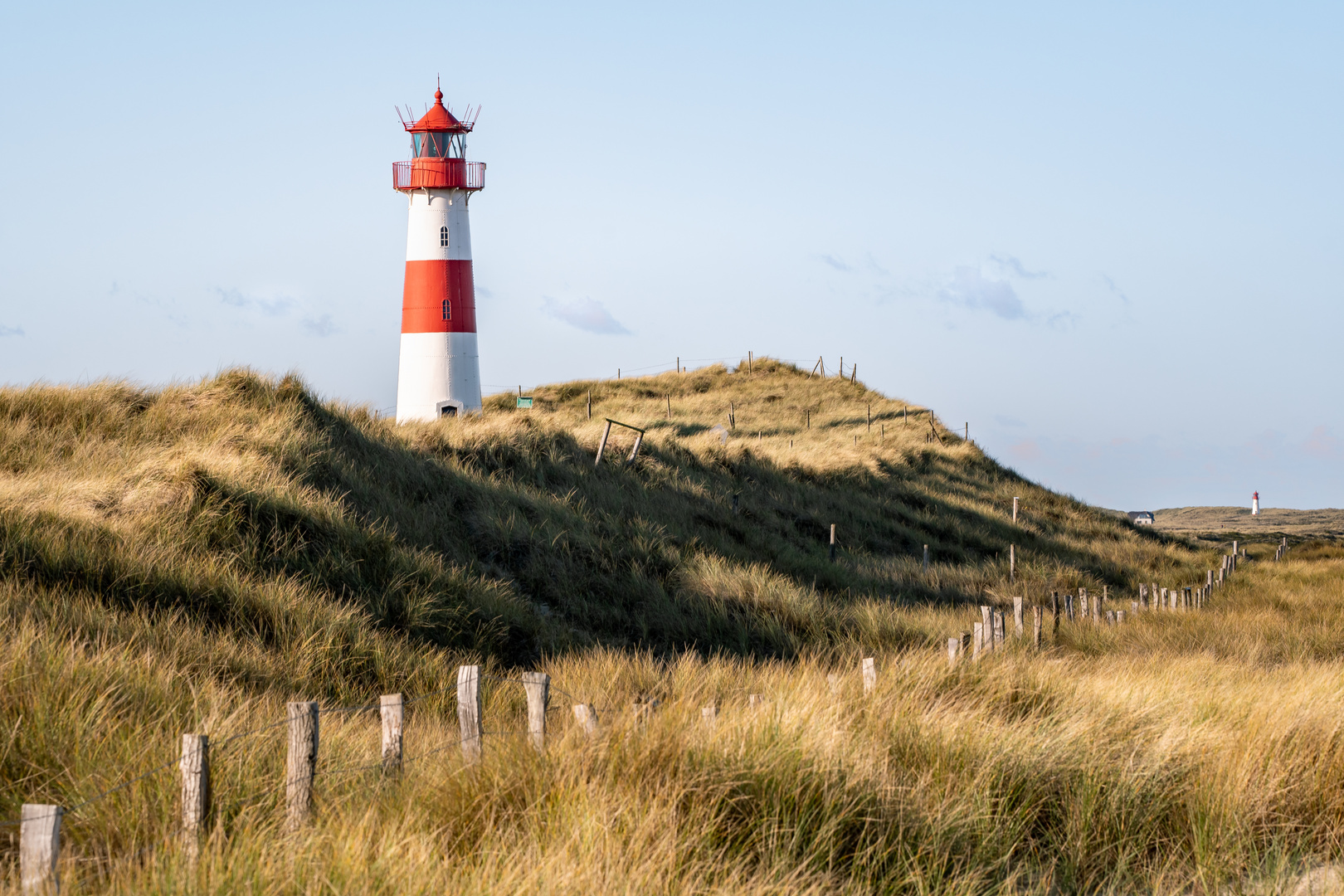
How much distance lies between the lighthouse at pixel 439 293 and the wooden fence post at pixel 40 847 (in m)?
24.4

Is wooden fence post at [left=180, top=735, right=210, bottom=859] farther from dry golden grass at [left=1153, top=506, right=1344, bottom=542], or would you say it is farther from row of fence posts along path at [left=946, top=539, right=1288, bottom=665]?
dry golden grass at [left=1153, top=506, right=1344, bottom=542]

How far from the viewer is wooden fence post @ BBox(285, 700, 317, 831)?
384 cm

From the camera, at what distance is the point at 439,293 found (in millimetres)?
27391

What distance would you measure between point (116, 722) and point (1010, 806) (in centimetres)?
420

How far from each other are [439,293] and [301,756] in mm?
24614

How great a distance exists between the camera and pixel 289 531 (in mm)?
10023

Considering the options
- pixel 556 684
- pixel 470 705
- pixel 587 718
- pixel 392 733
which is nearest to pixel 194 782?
pixel 392 733

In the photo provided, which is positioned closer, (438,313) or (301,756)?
(301,756)

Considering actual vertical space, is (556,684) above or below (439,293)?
below

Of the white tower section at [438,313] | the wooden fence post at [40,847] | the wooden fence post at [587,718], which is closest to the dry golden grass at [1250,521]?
the white tower section at [438,313]

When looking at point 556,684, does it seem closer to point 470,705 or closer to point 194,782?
point 470,705

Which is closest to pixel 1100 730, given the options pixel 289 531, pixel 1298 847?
pixel 1298 847

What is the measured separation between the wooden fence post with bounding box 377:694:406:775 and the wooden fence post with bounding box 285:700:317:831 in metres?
0.55

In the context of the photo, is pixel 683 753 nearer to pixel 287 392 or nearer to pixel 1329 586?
pixel 287 392
